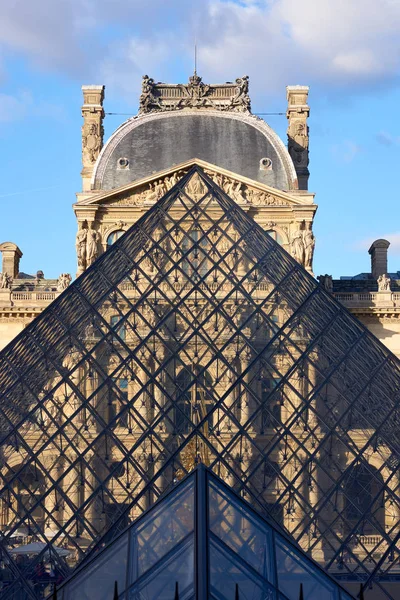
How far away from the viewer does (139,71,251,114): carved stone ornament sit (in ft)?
155

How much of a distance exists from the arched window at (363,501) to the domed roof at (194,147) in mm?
26833

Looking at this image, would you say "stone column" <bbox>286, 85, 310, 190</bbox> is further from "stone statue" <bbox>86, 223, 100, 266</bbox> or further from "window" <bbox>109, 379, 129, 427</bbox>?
"window" <bbox>109, 379, 129, 427</bbox>

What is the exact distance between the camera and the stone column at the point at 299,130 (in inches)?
1839

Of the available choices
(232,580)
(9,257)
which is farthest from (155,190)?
(232,580)

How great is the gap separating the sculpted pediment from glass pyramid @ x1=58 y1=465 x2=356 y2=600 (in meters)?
31.4

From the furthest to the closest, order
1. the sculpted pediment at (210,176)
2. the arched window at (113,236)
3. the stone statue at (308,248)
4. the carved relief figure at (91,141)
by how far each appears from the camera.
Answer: the carved relief figure at (91,141) < the arched window at (113,236) < the sculpted pediment at (210,176) < the stone statue at (308,248)

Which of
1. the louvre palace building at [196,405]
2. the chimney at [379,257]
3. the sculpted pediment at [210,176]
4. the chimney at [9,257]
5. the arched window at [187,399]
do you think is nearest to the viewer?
the louvre palace building at [196,405]

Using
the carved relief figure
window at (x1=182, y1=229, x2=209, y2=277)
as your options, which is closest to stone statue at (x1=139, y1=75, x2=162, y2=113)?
the carved relief figure

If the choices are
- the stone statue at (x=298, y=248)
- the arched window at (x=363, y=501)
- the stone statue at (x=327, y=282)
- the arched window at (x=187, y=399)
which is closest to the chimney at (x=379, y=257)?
the stone statue at (x=327, y=282)

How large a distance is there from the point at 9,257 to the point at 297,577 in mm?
38440

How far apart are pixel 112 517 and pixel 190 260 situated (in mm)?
6683

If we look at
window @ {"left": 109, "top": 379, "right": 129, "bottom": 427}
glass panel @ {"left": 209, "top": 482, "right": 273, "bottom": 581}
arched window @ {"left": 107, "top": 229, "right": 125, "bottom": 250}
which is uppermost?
arched window @ {"left": 107, "top": 229, "right": 125, "bottom": 250}

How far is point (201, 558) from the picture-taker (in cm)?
1134

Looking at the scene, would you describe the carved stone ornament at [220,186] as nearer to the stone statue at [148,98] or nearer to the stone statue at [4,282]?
the stone statue at [148,98]
